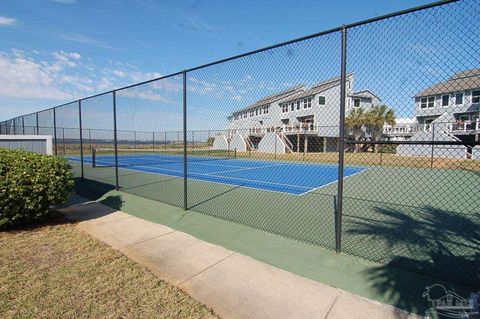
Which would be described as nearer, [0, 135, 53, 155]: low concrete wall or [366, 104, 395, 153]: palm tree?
[0, 135, 53, 155]: low concrete wall

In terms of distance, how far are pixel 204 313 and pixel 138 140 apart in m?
35.3

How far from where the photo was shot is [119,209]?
7.30 meters

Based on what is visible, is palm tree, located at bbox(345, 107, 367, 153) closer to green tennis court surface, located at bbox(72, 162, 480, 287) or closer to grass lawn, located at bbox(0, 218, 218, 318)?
green tennis court surface, located at bbox(72, 162, 480, 287)

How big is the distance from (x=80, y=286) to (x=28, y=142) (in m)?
7.67

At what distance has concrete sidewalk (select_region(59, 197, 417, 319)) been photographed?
119 inches

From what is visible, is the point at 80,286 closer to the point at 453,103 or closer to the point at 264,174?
the point at 453,103

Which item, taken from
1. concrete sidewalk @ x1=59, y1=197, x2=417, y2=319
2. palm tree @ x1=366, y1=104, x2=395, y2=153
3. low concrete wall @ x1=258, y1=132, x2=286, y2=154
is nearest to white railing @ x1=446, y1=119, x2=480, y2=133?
concrete sidewalk @ x1=59, y1=197, x2=417, y2=319

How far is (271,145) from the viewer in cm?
3116

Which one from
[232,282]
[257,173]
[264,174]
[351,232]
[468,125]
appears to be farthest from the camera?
[257,173]

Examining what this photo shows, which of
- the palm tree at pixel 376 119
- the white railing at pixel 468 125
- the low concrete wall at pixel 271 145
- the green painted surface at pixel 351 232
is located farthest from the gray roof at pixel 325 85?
the palm tree at pixel 376 119

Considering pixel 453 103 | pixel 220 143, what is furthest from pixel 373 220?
pixel 220 143

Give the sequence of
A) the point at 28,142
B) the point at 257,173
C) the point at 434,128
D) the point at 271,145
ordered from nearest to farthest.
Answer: the point at 28,142
the point at 434,128
the point at 257,173
the point at 271,145

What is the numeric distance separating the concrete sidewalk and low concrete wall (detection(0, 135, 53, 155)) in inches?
212

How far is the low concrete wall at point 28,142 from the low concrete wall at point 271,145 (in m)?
22.5
